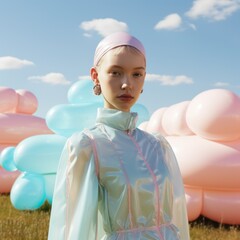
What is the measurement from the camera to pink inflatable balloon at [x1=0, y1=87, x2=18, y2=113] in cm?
772

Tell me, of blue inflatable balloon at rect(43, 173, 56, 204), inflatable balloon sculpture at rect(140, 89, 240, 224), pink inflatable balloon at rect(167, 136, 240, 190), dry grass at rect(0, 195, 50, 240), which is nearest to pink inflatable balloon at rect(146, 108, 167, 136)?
inflatable balloon sculpture at rect(140, 89, 240, 224)

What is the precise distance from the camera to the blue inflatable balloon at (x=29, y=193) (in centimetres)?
539

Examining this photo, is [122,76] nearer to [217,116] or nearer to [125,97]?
[125,97]

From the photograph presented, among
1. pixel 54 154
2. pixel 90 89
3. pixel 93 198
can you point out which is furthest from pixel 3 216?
pixel 93 198

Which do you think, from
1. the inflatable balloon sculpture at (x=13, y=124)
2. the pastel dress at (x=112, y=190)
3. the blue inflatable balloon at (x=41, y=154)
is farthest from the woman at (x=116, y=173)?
the inflatable balloon sculpture at (x=13, y=124)

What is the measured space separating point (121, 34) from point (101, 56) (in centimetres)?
12

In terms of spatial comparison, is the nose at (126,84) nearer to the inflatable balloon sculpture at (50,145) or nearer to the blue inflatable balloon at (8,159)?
the inflatable balloon sculpture at (50,145)

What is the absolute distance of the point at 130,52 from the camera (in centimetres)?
153

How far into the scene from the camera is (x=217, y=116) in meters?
4.77

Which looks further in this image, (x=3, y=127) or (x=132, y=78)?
(x=3, y=127)

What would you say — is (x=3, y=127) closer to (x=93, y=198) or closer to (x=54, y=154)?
(x=54, y=154)

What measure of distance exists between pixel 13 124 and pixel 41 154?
8.78 ft

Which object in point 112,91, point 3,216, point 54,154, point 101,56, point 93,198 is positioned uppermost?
point 101,56

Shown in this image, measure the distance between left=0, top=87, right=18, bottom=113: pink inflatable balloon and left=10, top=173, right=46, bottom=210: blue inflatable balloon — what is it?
8.56 feet
